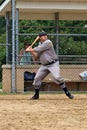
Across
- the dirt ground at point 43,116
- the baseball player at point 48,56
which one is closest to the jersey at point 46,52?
the baseball player at point 48,56

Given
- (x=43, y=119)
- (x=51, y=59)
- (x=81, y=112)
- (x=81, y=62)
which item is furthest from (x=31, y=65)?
(x=43, y=119)

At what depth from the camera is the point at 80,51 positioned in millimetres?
20094

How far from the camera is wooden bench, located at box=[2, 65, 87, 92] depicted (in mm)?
17812

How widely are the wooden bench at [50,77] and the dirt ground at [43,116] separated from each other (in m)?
→ 4.70

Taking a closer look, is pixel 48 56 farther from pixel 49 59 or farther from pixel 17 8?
pixel 17 8

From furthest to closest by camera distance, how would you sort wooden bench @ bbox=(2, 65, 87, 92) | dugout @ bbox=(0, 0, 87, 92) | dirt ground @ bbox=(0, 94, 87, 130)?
1. wooden bench @ bbox=(2, 65, 87, 92)
2. dugout @ bbox=(0, 0, 87, 92)
3. dirt ground @ bbox=(0, 94, 87, 130)

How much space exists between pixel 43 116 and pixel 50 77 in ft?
27.3

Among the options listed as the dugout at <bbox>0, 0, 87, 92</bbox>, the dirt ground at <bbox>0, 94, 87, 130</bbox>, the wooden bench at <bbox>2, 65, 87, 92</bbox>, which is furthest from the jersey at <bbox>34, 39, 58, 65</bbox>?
the wooden bench at <bbox>2, 65, 87, 92</bbox>

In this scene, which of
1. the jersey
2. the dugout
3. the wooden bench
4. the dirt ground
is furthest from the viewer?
the wooden bench

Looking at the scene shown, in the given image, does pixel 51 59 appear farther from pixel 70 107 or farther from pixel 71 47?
pixel 71 47

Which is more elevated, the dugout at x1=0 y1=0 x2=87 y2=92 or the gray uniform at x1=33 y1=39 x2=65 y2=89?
the dugout at x1=0 y1=0 x2=87 y2=92

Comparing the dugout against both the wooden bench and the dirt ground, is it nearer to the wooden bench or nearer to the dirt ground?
the wooden bench

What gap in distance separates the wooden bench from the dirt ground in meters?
4.70

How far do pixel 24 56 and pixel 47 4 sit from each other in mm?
1937
